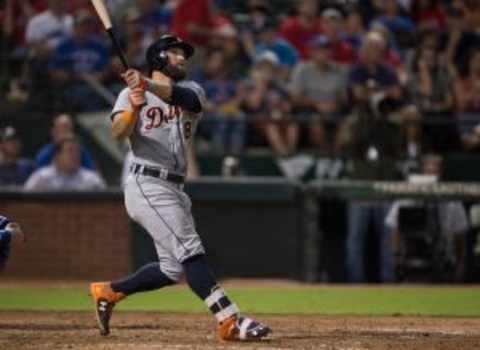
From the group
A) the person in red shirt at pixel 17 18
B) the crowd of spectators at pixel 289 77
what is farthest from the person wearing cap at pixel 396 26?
the person in red shirt at pixel 17 18

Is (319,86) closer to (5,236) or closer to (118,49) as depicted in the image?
(118,49)

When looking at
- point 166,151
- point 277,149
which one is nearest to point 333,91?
point 277,149

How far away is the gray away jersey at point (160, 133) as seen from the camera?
294 inches

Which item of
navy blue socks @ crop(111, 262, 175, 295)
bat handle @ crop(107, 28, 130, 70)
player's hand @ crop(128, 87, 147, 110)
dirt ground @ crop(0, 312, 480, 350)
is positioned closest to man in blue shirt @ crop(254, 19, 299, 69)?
dirt ground @ crop(0, 312, 480, 350)

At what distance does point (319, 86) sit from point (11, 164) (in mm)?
3414

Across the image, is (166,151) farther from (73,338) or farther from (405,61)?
(405,61)

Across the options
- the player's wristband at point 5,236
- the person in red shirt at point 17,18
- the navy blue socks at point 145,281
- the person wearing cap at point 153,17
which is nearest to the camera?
the navy blue socks at point 145,281

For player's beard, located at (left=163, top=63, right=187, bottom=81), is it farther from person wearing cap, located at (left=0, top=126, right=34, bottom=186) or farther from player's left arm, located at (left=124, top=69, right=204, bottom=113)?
person wearing cap, located at (left=0, top=126, right=34, bottom=186)

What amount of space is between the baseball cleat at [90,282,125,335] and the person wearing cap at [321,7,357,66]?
6819mm

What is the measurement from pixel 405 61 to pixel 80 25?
12.4ft

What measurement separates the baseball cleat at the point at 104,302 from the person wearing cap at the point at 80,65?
6215 millimetres

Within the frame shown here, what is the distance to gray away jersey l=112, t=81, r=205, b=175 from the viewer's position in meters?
7.48

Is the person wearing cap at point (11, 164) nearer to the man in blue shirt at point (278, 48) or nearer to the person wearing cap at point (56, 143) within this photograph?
the person wearing cap at point (56, 143)

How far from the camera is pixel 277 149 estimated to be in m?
13.4
